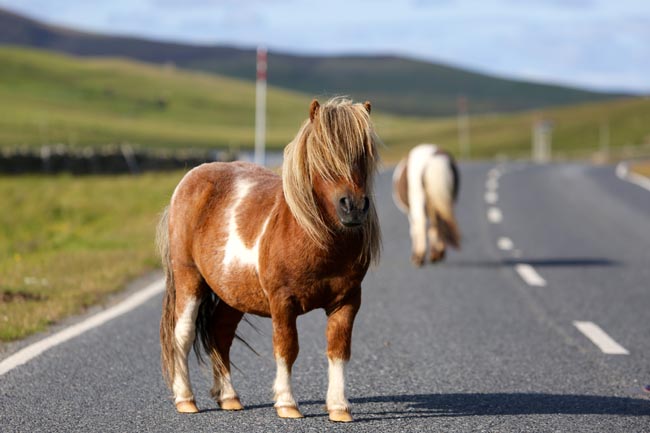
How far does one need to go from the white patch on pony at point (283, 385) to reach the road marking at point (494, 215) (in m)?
14.9

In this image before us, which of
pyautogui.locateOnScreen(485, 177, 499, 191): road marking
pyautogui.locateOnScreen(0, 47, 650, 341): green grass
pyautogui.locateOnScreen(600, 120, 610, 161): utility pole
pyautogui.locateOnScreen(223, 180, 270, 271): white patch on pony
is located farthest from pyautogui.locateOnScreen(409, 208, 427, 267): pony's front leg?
pyautogui.locateOnScreen(600, 120, 610, 161): utility pole

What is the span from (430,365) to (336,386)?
2.04 meters

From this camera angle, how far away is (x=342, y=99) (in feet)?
16.8

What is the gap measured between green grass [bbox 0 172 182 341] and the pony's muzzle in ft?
5.64

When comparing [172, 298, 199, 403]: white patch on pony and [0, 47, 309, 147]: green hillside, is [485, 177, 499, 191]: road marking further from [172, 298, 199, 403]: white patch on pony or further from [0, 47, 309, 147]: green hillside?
[0, 47, 309, 147]: green hillside

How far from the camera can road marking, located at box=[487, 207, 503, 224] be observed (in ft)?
65.9

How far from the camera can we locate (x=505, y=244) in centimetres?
1617

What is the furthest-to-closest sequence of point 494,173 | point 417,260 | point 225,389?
point 494,173
point 417,260
point 225,389

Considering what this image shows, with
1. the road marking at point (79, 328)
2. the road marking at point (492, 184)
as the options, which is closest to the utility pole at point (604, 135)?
the road marking at point (492, 184)

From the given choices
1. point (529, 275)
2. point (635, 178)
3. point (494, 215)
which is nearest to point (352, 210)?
point (529, 275)

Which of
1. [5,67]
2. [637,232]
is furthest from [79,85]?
[637,232]

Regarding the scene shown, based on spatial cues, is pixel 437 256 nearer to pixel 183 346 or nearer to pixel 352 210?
pixel 183 346

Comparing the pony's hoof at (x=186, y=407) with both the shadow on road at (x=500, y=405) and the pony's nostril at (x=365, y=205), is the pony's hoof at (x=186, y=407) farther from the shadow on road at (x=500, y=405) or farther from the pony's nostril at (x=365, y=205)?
the pony's nostril at (x=365, y=205)

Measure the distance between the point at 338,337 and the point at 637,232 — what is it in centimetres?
1407
